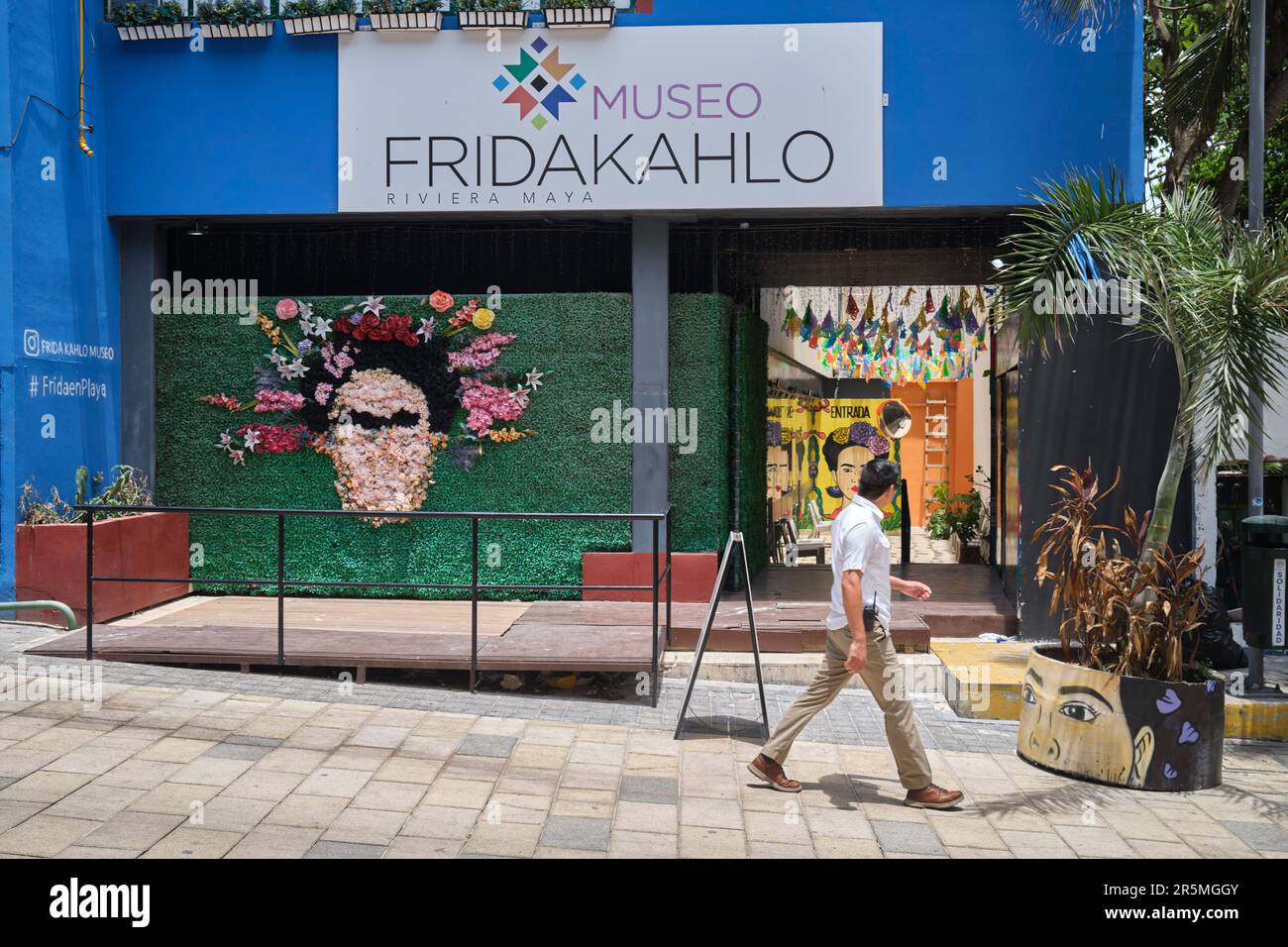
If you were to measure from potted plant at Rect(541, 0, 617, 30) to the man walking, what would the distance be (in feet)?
20.3

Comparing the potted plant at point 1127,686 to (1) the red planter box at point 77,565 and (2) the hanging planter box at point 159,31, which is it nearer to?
(1) the red planter box at point 77,565

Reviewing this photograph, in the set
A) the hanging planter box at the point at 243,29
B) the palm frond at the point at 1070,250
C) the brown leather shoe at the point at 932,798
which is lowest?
the brown leather shoe at the point at 932,798

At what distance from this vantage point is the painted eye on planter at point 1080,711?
6.41 meters

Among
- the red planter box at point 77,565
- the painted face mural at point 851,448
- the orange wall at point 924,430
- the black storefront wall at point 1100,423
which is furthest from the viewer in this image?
the orange wall at point 924,430

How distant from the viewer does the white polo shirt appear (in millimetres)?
5832

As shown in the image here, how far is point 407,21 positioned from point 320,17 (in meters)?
0.79

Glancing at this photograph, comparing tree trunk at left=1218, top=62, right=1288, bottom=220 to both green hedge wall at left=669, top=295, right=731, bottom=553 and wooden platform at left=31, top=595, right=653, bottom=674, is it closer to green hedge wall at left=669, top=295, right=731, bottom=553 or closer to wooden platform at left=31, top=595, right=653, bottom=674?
green hedge wall at left=669, top=295, right=731, bottom=553

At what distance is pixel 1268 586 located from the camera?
7395 mm

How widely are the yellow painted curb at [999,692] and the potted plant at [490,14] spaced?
21.7ft

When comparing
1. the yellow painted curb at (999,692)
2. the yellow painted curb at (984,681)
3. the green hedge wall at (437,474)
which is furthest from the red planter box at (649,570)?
the yellow painted curb at (984,681)

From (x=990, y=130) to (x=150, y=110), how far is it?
768 centimetres
